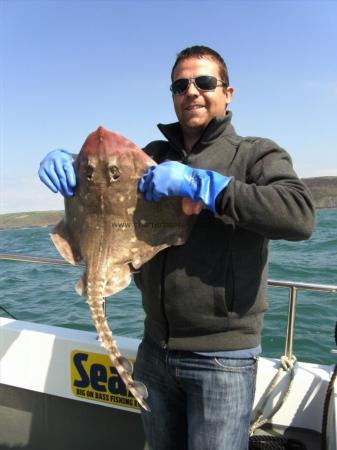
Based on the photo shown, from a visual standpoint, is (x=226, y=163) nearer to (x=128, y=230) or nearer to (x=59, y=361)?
(x=128, y=230)

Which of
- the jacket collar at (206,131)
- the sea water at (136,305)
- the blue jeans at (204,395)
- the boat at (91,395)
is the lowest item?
the sea water at (136,305)

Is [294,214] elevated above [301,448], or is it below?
above

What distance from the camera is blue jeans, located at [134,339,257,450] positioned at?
2074mm

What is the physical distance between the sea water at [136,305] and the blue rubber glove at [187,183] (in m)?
5.23

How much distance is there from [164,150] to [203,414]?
155 centimetres

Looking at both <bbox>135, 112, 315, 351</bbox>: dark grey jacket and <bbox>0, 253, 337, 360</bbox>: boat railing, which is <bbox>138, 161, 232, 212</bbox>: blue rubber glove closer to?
<bbox>135, 112, 315, 351</bbox>: dark grey jacket

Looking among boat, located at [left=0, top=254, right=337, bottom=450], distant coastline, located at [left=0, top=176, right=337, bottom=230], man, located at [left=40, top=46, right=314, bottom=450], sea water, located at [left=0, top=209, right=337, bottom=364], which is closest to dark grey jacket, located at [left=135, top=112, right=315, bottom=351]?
man, located at [left=40, top=46, right=314, bottom=450]

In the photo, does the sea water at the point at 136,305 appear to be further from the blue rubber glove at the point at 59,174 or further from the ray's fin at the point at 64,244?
the blue rubber glove at the point at 59,174

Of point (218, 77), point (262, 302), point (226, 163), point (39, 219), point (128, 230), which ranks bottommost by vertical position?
point (39, 219)

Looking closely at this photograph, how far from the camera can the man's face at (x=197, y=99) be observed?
226 centimetres

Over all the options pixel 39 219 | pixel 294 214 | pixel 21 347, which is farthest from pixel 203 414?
pixel 39 219

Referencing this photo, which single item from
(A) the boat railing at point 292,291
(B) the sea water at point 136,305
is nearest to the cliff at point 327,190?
(B) the sea water at point 136,305

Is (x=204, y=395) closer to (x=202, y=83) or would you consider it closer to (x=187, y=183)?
(x=187, y=183)

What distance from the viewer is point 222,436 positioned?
2.10 m
